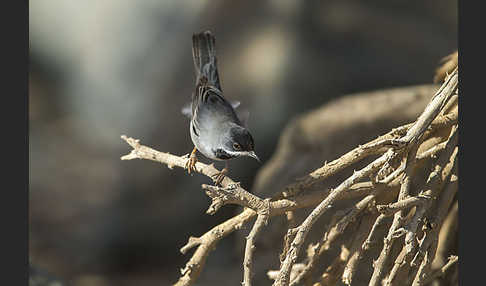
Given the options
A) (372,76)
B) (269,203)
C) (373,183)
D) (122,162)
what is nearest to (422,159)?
(373,183)

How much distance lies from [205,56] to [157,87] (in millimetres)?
2144

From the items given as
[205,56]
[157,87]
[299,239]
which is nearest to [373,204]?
[299,239]

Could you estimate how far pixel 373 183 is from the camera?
2141mm

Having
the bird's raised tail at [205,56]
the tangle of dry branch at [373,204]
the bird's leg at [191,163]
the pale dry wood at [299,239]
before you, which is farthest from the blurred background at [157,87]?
the pale dry wood at [299,239]

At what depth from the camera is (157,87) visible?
15.4 feet

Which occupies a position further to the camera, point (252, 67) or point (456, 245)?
point (252, 67)

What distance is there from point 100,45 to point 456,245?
3088 millimetres

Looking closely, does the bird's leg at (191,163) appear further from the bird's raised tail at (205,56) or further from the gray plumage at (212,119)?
the bird's raised tail at (205,56)

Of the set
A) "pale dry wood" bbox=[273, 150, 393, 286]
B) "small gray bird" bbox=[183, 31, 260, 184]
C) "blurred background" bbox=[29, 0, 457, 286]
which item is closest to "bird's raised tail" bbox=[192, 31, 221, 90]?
"small gray bird" bbox=[183, 31, 260, 184]

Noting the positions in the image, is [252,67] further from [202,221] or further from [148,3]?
→ [202,221]

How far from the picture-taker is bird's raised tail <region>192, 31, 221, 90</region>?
8.54 ft

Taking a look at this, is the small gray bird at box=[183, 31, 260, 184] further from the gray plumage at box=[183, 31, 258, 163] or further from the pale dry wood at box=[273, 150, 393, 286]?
the pale dry wood at box=[273, 150, 393, 286]

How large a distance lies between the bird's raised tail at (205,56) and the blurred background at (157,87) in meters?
1.86

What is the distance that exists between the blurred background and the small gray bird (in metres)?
1.88
